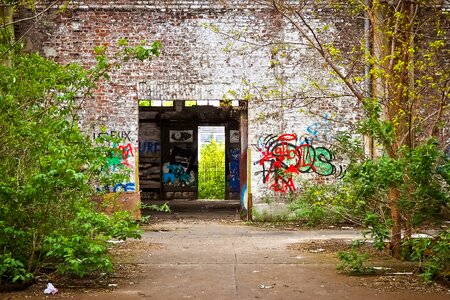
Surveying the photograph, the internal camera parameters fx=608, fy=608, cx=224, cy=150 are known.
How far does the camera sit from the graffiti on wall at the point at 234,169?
926 inches

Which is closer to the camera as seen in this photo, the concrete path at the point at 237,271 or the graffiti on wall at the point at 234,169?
the concrete path at the point at 237,271

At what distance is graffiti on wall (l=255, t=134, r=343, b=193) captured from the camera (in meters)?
14.5

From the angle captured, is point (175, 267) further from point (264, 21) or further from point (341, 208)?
point (264, 21)

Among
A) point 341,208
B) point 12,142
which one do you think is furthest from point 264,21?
point 12,142

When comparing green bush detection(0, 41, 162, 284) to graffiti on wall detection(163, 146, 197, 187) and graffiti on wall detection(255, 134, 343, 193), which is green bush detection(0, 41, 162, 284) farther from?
graffiti on wall detection(163, 146, 197, 187)

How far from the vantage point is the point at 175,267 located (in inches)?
336

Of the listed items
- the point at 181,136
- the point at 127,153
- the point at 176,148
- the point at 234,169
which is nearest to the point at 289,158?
the point at 127,153

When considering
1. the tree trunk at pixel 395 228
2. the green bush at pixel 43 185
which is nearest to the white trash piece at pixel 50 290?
the green bush at pixel 43 185

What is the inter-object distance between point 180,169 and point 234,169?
2089 millimetres

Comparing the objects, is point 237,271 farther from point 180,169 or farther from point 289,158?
point 180,169

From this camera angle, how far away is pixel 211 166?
953 inches

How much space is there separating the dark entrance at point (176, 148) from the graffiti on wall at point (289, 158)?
8.39 m

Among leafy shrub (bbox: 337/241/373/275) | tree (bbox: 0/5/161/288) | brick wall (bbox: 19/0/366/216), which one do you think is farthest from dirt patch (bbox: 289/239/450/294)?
brick wall (bbox: 19/0/366/216)

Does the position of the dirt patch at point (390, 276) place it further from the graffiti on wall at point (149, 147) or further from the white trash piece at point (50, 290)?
the graffiti on wall at point (149, 147)
